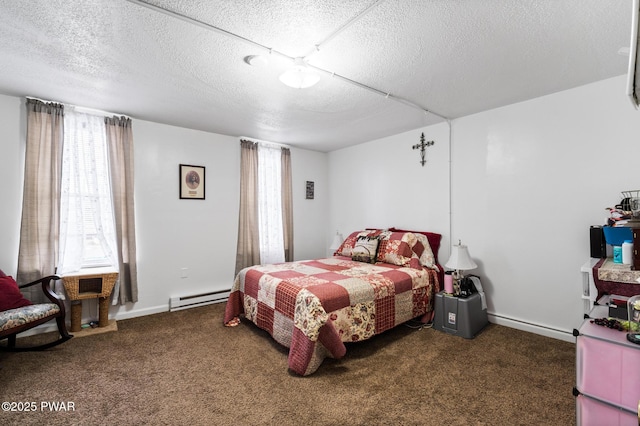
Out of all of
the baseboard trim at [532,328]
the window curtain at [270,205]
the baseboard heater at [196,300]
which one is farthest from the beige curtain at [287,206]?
the baseboard trim at [532,328]

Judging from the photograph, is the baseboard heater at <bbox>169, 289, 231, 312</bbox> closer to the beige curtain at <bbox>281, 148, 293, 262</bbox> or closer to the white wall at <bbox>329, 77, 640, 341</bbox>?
the beige curtain at <bbox>281, 148, 293, 262</bbox>

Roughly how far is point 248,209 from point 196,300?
1406 mm

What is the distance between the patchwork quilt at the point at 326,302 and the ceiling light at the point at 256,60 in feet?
5.93

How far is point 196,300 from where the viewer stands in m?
3.97

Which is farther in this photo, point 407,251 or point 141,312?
point 141,312

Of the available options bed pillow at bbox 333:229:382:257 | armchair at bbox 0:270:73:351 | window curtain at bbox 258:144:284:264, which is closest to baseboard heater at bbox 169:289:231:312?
window curtain at bbox 258:144:284:264

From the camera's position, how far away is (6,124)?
2965mm

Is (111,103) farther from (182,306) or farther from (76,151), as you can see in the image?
(182,306)

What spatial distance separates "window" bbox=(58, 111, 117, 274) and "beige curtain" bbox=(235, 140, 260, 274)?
154cm

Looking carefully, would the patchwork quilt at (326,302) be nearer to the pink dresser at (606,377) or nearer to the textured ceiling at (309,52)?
the pink dresser at (606,377)

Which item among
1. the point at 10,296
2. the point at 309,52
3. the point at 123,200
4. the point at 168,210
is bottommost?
the point at 10,296

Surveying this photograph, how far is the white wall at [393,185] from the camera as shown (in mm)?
3834

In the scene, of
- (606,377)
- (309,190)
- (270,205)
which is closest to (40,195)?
(270,205)

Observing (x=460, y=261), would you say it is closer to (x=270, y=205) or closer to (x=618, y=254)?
(x=618, y=254)
